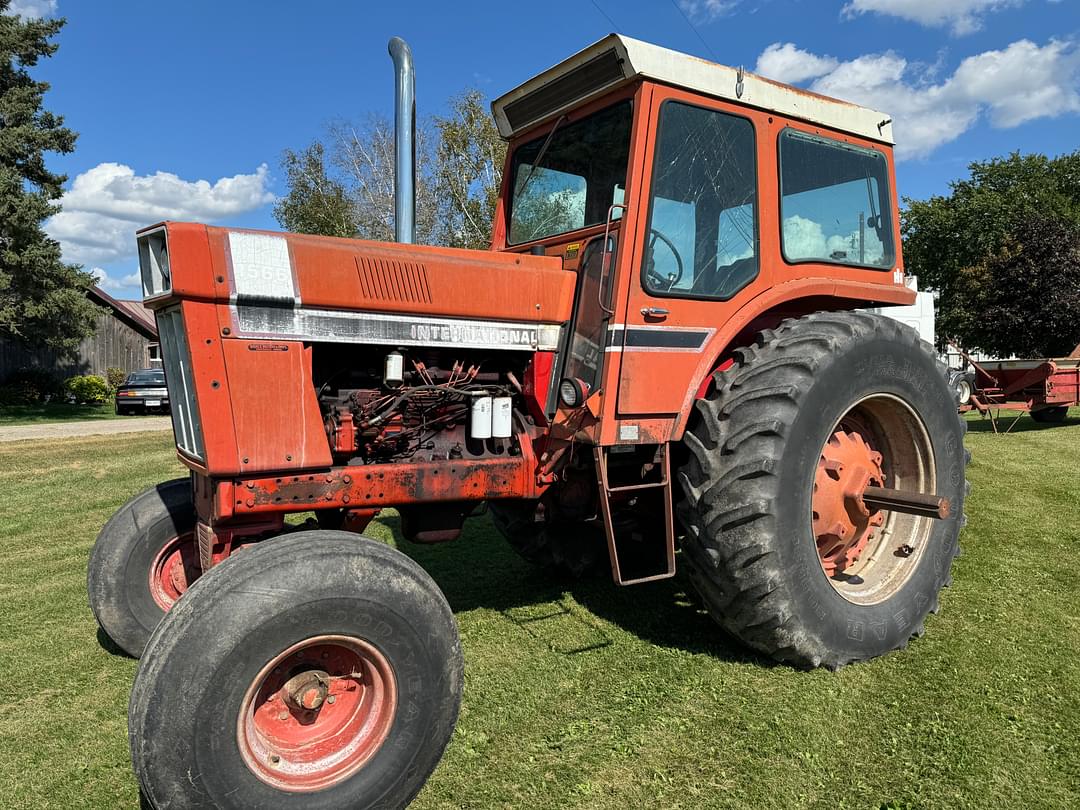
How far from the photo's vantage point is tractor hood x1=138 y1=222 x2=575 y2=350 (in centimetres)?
266

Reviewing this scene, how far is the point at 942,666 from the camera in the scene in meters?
3.34

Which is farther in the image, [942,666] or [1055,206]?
[1055,206]

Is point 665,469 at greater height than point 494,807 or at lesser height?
greater

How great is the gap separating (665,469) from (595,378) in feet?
1.66

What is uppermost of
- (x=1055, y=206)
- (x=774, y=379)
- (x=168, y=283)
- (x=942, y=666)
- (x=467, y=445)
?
(x=1055, y=206)

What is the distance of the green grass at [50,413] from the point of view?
18.3 m

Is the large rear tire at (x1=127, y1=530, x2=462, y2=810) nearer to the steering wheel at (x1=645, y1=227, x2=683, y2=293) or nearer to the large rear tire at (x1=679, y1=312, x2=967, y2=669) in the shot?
the large rear tire at (x1=679, y1=312, x2=967, y2=669)

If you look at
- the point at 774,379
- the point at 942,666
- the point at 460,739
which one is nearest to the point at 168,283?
the point at 460,739

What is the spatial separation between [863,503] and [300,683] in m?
2.65

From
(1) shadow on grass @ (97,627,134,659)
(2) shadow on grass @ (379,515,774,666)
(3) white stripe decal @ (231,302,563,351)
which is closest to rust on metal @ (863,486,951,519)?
(2) shadow on grass @ (379,515,774,666)

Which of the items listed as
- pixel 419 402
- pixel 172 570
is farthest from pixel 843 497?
pixel 172 570

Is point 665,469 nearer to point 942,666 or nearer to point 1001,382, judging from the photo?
point 942,666

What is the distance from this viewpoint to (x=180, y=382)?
9.45ft

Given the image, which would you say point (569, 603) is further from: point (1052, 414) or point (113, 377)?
point (113, 377)
